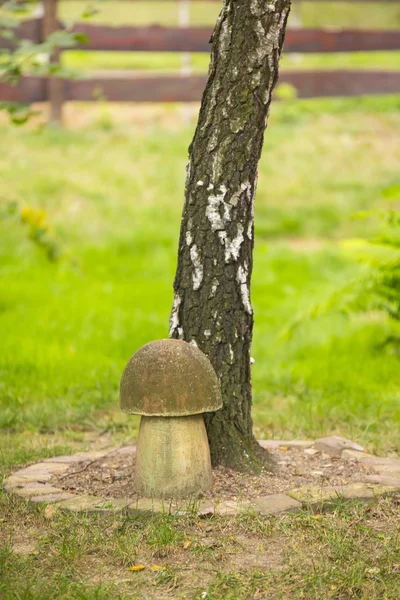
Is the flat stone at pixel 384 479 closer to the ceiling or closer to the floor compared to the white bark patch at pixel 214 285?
closer to the floor

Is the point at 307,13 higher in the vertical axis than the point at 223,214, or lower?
higher

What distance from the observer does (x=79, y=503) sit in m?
3.43

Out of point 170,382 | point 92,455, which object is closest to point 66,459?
point 92,455

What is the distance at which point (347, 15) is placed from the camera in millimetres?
24891

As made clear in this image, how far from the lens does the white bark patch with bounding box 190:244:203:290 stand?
3.70 metres

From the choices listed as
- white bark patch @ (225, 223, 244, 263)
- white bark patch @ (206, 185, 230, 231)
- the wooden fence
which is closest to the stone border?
white bark patch @ (225, 223, 244, 263)

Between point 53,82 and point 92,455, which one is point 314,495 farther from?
point 53,82

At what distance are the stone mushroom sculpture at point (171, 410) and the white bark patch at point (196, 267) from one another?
12.3 inches

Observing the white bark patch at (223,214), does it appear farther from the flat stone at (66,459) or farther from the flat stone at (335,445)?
the flat stone at (66,459)

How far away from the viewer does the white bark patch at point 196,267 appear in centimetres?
370

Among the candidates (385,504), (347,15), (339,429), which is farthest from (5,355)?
(347,15)

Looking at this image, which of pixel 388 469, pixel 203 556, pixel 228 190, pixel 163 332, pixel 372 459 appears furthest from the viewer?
pixel 163 332

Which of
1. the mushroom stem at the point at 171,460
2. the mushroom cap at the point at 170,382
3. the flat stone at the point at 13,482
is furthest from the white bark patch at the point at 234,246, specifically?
the flat stone at the point at 13,482

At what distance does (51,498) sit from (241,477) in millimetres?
874
